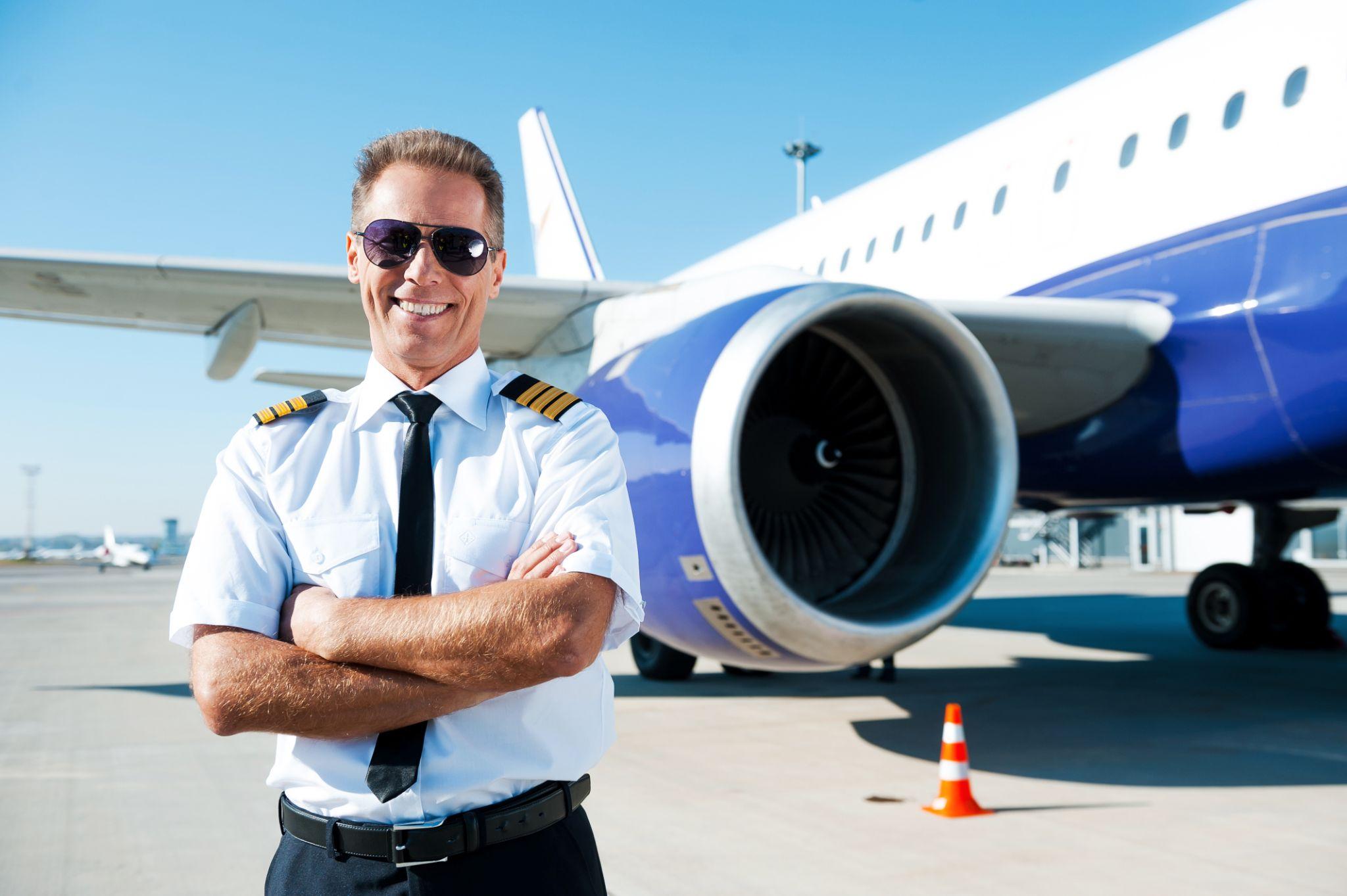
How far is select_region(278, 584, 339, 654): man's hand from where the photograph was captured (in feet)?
4.21

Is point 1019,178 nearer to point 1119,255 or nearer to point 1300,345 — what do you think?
point 1119,255

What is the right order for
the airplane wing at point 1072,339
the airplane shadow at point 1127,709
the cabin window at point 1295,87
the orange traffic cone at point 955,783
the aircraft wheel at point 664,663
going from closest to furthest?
the orange traffic cone at point 955,783 < the airplane shadow at point 1127,709 < the cabin window at point 1295,87 < the airplane wing at point 1072,339 < the aircraft wheel at point 664,663

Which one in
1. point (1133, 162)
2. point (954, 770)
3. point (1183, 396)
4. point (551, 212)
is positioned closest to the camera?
point (954, 770)

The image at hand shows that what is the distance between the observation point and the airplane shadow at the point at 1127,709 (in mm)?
4438

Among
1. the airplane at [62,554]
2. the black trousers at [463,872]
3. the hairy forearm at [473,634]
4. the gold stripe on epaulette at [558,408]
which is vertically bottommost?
the airplane at [62,554]

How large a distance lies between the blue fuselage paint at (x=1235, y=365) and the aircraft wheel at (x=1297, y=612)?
143 inches

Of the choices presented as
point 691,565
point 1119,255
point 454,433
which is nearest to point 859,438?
point 691,565

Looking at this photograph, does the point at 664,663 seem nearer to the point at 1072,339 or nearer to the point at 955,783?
the point at 1072,339

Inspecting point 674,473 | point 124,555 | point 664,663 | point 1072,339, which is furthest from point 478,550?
point 124,555

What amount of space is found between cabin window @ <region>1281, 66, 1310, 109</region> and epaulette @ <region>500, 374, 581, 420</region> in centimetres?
473

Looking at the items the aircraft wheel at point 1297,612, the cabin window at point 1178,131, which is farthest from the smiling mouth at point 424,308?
the aircraft wheel at point 1297,612

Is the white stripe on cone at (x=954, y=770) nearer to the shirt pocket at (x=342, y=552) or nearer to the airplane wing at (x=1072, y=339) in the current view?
the airplane wing at (x=1072, y=339)

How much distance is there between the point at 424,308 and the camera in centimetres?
142

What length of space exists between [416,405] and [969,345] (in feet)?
10.8
